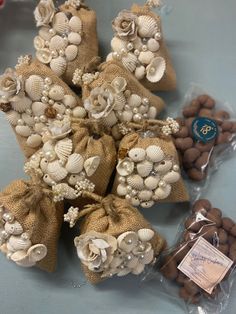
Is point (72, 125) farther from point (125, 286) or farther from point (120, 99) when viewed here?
point (125, 286)

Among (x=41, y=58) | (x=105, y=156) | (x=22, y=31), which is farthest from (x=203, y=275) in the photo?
(x=22, y=31)

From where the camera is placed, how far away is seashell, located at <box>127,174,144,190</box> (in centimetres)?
88

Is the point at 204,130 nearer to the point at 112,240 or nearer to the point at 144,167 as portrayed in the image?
the point at 144,167

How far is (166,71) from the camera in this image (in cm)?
104

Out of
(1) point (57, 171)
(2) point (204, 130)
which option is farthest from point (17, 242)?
(2) point (204, 130)

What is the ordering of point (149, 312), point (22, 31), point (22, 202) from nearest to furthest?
1. point (22, 202)
2. point (149, 312)
3. point (22, 31)

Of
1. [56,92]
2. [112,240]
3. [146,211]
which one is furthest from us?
[146,211]

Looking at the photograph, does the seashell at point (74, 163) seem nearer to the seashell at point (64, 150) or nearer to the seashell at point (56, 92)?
the seashell at point (64, 150)

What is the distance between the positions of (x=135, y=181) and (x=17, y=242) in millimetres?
255

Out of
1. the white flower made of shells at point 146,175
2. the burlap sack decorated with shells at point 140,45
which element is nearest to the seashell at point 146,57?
the burlap sack decorated with shells at point 140,45

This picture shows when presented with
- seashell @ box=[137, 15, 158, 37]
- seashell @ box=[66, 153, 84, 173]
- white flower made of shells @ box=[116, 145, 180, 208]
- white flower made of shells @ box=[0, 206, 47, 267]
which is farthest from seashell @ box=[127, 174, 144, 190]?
seashell @ box=[137, 15, 158, 37]

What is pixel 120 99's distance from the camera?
91 cm

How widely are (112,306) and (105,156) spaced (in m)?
0.33

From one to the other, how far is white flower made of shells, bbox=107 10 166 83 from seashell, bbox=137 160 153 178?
0.23 meters
